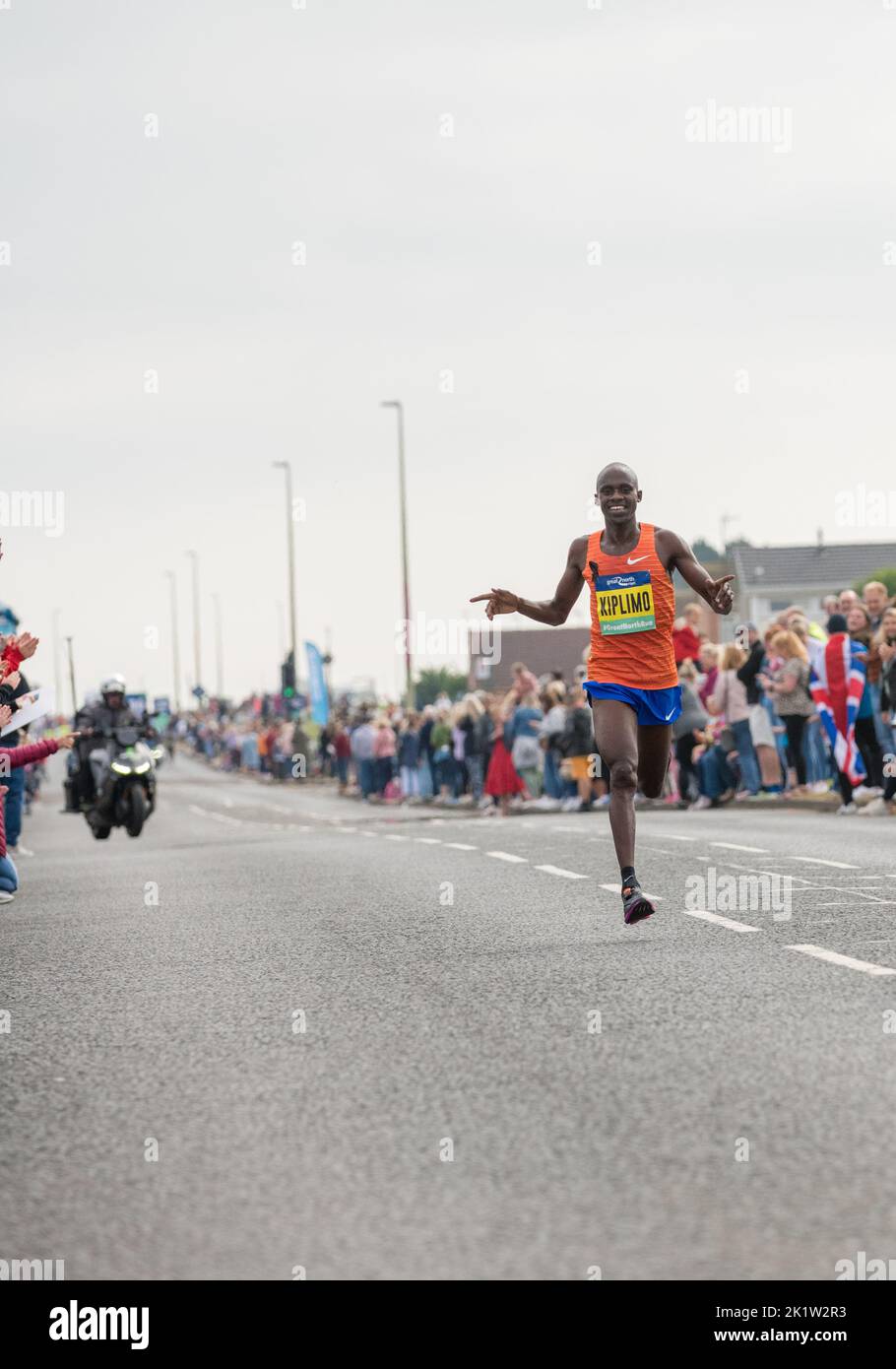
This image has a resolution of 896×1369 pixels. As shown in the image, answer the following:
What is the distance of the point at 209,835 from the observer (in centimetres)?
2672

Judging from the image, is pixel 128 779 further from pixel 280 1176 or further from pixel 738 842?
pixel 280 1176

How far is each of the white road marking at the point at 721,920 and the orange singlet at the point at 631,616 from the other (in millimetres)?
1211

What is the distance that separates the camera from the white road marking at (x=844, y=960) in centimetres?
846

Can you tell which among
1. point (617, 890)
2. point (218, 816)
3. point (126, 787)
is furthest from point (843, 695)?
point (218, 816)

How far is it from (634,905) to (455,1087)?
11.9 ft

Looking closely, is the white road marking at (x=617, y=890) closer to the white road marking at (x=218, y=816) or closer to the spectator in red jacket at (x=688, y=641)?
the spectator in red jacket at (x=688, y=641)

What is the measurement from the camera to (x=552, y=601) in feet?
35.2

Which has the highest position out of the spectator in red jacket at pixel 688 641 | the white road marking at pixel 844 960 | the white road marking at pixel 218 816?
the spectator in red jacket at pixel 688 641

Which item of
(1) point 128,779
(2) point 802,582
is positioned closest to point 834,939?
(1) point 128,779

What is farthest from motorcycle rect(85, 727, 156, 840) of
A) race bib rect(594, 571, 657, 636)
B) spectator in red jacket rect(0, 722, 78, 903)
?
race bib rect(594, 571, 657, 636)

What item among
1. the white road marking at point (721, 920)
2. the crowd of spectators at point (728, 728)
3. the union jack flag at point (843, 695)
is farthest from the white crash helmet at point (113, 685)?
the white road marking at point (721, 920)

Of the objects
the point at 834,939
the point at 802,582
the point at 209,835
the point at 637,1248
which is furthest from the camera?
the point at 802,582

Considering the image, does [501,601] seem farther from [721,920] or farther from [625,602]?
[721,920]
